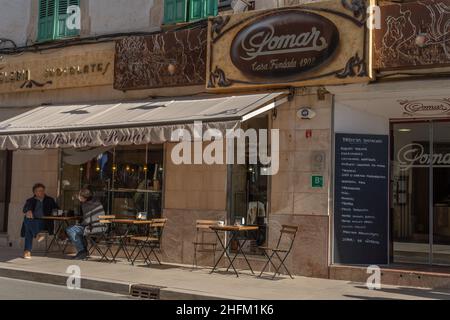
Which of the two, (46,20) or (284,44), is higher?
(46,20)

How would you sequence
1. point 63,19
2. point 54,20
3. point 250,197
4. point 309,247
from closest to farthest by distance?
1. point 309,247
2. point 250,197
3. point 63,19
4. point 54,20

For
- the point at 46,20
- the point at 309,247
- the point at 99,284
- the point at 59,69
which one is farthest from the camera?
the point at 46,20

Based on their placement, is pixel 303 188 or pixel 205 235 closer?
pixel 303 188

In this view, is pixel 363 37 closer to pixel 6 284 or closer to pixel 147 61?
pixel 147 61

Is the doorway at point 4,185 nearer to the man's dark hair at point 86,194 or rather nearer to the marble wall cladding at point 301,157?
the man's dark hair at point 86,194

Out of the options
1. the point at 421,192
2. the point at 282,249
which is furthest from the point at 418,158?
the point at 282,249

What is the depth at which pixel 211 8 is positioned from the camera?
12.3m

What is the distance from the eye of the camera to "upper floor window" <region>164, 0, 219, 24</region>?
12.3m

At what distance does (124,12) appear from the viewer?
13281 mm

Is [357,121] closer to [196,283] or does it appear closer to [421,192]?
[421,192]

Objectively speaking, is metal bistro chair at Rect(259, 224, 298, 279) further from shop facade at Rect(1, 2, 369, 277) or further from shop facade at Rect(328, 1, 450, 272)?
shop facade at Rect(328, 1, 450, 272)

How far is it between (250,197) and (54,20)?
6662 mm

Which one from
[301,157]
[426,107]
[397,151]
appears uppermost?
[426,107]

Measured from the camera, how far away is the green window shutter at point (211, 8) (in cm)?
1227
